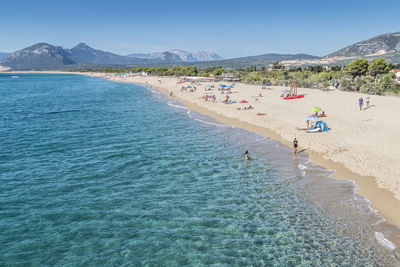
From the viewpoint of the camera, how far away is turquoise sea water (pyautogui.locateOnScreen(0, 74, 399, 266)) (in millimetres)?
10086

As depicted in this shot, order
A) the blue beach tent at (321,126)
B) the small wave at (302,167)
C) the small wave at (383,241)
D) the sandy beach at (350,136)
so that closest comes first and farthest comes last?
the small wave at (383,241)
the sandy beach at (350,136)
the small wave at (302,167)
the blue beach tent at (321,126)

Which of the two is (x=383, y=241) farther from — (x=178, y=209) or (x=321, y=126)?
(x=321, y=126)

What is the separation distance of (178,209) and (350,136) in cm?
1702

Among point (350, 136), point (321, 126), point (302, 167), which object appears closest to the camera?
point (302, 167)

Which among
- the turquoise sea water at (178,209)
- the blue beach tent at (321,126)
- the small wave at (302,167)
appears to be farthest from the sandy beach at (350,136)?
the small wave at (302,167)

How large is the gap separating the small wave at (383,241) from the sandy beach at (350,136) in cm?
131

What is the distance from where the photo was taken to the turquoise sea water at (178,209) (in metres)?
10.1

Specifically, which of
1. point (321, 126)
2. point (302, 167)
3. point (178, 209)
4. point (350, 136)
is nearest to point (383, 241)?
point (302, 167)

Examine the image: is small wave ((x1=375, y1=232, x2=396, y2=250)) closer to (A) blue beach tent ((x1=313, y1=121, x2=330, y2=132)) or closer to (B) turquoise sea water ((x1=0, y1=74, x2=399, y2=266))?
(B) turquoise sea water ((x1=0, y1=74, x2=399, y2=266))

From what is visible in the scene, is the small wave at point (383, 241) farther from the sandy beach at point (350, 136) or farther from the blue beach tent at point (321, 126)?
the blue beach tent at point (321, 126)

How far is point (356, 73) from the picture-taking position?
73.8m

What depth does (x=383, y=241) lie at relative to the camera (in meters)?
10.3

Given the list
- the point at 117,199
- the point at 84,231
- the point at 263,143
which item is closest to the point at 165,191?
the point at 117,199

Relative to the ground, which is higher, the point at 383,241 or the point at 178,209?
the point at 383,241
